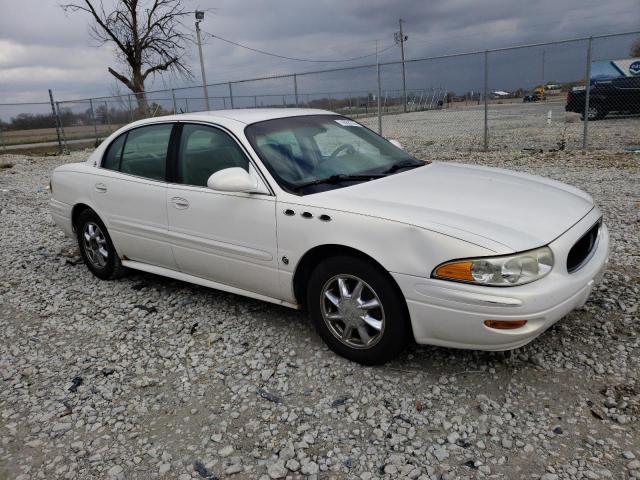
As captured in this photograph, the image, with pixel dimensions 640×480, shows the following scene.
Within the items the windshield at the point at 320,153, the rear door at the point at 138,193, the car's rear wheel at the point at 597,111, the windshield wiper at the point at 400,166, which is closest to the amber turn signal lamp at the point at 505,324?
the windshield at the point at 320,153

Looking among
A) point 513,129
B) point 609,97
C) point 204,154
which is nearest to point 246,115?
point 204,154

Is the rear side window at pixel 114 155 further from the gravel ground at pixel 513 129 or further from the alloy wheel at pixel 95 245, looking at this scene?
the gravel ground at pixel 513 129

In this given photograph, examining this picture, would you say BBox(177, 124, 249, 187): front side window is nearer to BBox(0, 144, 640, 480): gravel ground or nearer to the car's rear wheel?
BBox(0, 144, 640, 480): gravel ground

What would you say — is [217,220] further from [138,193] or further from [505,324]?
[505,324]

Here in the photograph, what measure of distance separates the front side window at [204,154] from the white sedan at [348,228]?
0.01 metres

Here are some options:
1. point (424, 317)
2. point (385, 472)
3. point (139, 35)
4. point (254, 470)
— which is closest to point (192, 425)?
point (254, 470)

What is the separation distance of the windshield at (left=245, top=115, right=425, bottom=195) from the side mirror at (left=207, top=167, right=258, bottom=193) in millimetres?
178

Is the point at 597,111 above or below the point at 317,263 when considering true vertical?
above

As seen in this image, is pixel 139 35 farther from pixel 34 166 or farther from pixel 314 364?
pixel 314 364

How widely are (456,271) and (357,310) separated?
67 centimetres

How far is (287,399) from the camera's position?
9.62ft

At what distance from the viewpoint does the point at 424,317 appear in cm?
276

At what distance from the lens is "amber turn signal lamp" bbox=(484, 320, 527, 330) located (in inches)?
101

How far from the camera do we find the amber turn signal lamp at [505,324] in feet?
8.43
